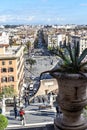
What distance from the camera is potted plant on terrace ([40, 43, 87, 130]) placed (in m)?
6.42

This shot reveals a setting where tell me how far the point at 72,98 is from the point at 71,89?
0.17 meters

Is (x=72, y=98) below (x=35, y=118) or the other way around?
the other way around

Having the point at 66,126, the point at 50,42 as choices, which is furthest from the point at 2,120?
the point at 50,42

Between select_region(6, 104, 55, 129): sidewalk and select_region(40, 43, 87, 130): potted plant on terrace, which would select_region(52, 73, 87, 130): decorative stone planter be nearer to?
select_region(40, 43, 87, 130): potted plant on terrace

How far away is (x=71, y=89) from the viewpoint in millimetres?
6422

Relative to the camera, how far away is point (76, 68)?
6590mm

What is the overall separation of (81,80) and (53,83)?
3029 cm

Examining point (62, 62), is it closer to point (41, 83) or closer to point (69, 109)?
point (69, 109)

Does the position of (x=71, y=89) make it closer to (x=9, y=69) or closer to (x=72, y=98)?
(x=72, y=98)

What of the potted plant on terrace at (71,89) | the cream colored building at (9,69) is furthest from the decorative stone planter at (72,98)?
the cream colored building at (9,69)

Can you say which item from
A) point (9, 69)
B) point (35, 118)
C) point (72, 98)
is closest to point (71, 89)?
point (72, 98)

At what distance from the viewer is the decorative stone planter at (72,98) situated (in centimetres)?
641

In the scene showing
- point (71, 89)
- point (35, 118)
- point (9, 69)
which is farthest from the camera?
point (9, 69)

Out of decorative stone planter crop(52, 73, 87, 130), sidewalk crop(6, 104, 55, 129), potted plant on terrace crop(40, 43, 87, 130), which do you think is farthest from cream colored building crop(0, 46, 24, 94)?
decorative stone planter crop(52, 73, 87, 130)
